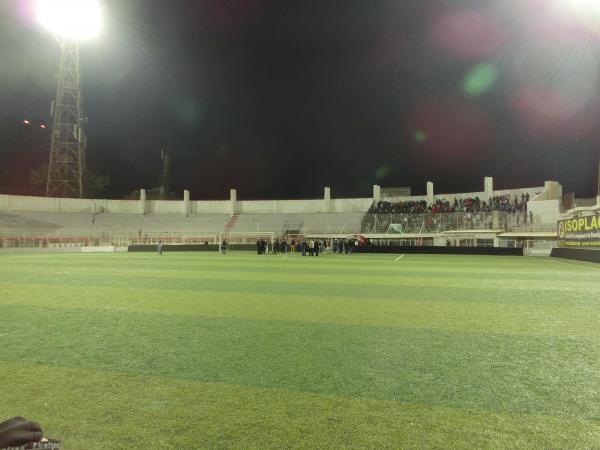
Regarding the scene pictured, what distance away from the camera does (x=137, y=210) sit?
59438 millimetres

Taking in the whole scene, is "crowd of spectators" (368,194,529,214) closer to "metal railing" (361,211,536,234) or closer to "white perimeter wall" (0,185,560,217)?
"metal railing" (361,211,536,234)

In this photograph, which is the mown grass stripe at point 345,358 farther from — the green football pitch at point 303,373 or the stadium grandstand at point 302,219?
the stadium grandstand at point 302,219

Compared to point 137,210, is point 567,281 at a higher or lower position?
lower

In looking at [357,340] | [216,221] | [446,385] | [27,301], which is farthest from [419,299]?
[216,221]

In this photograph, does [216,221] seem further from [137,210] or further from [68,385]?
[68,385]

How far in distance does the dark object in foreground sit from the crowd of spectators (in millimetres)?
46021

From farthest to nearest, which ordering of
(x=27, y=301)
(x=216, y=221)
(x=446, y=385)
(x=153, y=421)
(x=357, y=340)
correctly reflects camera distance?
1. (x=216, y=221)
2. (x=27, y=301)
3. (x=357, y=340)
4. (x=446, y=385)
5. (x=153, y=421)

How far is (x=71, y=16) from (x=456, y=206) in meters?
41.8

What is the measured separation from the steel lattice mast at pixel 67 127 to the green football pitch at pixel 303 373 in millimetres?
48936

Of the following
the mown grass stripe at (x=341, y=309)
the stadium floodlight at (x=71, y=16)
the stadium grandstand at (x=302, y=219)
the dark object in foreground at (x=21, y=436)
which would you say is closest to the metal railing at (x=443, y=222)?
the stadium grandstand at (x=302, y=219)

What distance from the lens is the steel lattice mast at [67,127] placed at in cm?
5050

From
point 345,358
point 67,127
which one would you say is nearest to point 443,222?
point 345,358

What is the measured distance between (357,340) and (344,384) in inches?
74.5

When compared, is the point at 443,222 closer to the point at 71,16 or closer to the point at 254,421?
the point at 71,16
